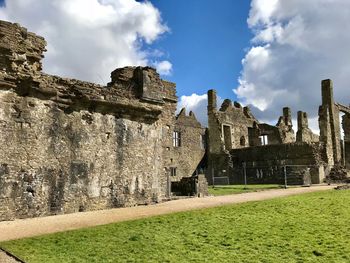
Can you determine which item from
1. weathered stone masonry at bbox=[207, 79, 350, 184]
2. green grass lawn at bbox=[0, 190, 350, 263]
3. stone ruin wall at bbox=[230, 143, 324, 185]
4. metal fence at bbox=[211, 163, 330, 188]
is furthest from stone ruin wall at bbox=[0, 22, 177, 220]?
stone ruin wall at bbox=[230, 143, 324, 185]

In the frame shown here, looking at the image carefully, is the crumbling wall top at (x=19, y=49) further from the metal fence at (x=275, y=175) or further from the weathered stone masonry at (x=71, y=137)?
the metal fence at (x=275, y=175)

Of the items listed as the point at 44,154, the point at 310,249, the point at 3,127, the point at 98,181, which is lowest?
the point at 310,249

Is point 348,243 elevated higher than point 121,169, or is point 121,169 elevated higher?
point 121,169

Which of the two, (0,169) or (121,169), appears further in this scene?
(121,169)

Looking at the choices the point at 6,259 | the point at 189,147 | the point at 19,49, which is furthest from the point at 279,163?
the point at 6,259

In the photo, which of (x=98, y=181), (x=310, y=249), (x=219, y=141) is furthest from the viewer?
(x=219, y=141)

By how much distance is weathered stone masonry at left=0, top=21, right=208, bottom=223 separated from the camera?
10797mm

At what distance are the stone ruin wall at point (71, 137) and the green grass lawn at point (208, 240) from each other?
3.58 meters

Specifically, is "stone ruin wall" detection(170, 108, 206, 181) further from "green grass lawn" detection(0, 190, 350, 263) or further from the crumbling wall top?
"green grass lawn" detection(0, 190, 350, 263)

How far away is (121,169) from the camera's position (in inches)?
540

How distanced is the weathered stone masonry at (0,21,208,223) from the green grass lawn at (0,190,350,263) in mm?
3617

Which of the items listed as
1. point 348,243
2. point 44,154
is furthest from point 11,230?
point 348,243

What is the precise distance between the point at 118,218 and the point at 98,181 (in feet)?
9.85

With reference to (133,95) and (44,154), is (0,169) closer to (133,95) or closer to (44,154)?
(44,154)
